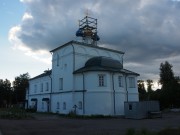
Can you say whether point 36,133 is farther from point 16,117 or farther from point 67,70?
point 67,70

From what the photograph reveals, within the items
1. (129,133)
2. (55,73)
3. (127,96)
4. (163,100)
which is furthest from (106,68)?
(129,133)

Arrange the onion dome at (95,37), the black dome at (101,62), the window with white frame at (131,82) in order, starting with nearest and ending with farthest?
the black dome at (101,62) < the window with white frame at (131,82) < the onion dome at (95,37)

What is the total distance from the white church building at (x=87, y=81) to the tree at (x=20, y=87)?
107 ft

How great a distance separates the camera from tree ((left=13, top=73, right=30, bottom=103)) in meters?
74.5

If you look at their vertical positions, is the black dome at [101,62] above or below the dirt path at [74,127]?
above

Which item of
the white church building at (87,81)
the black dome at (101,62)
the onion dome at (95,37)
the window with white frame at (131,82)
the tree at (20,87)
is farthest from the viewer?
the tree at (20,87)

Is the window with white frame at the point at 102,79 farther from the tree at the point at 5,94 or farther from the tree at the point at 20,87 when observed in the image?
the tree at the point at 5,94

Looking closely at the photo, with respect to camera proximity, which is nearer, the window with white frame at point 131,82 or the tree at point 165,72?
the window with white frame at point 131,82

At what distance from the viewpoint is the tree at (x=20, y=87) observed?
74.5 m

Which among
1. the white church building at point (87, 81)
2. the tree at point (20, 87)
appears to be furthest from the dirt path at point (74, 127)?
the tree at point (20, 87)

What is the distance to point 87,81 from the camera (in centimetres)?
3341

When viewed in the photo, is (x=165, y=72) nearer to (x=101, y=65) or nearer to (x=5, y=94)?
(x=101, y=65)

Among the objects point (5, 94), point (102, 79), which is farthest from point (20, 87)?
point (102, 79)

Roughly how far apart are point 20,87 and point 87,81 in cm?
4834
